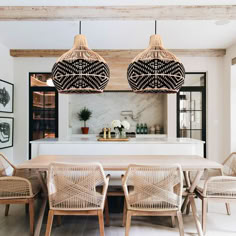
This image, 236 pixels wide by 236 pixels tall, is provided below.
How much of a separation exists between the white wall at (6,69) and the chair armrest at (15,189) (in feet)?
9.94

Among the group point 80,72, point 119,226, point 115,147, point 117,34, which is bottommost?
point 119,226

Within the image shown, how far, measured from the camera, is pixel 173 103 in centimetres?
596

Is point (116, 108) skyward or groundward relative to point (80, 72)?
groundward

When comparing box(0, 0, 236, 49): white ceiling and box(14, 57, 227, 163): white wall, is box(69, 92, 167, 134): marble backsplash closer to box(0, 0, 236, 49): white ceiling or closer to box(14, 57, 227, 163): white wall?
box(14, 57, 227, 163): white wall

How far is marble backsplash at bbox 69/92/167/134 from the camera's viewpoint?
6891 millimetres

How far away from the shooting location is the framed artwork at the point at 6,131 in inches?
207

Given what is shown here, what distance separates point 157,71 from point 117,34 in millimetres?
2318

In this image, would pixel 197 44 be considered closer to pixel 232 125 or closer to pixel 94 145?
pixel 232 125

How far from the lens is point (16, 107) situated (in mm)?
5980

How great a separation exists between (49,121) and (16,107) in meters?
0.80

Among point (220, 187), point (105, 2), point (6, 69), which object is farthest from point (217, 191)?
point (6, 69)

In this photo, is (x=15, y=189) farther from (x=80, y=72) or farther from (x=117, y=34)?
(x=117, y=34)

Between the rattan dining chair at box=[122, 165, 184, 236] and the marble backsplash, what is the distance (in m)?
4.62

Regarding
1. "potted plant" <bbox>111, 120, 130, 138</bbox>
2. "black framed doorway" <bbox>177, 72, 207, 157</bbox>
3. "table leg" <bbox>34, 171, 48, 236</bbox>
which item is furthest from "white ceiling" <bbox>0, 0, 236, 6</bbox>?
"black framed doorway" <bbox>177, 72, 207, 157</bbox>
